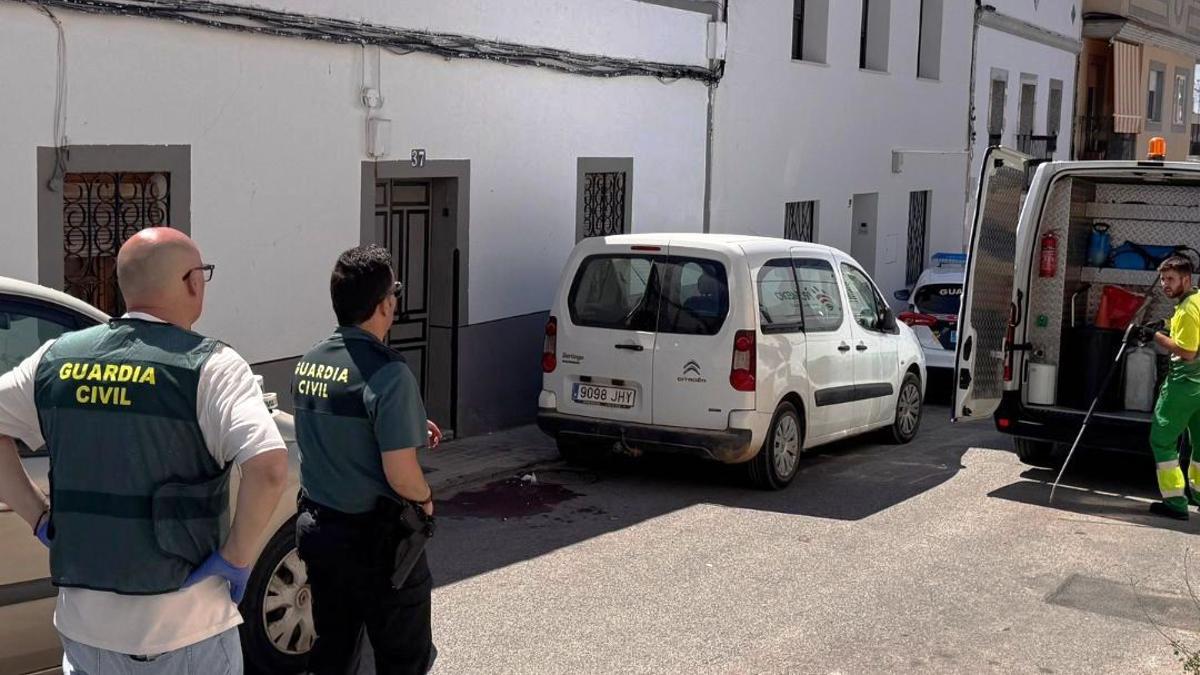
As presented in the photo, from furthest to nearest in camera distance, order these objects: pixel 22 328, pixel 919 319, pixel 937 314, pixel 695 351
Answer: pixel 937 314, pixel 919 319, pixel 695 351, pixel 22 328

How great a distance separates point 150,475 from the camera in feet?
11.2

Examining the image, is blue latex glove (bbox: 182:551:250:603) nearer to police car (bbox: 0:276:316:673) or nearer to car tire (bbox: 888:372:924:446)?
police car (bbox: 0:276:316:673)

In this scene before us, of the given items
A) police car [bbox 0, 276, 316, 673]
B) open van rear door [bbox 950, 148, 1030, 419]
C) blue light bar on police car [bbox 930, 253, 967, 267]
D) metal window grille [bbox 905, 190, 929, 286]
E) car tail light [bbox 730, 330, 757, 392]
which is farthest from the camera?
metal window grille [bbox 905, 190, 929, 286]

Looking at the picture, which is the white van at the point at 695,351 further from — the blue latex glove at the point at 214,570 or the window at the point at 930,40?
the window at the point at 930,40

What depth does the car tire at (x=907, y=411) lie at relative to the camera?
12695mm

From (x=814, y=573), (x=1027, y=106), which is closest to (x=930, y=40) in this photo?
(x=1027, y=106)

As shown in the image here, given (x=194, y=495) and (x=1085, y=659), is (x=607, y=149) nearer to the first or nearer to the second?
(x=1085, y=659)

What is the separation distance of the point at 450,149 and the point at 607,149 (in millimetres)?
2613

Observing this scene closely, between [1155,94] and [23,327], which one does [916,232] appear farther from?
[23,327]

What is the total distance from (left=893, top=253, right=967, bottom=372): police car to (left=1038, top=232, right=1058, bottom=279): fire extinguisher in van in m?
3.05

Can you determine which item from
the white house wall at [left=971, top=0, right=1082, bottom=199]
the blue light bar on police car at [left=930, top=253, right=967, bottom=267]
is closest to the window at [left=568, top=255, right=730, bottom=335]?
the blue light bar on police car at [left=930, top=253, right=967, bottom=267]

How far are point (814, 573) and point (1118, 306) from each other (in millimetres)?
5104

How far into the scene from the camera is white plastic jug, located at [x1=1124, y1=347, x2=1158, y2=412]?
11461 mm

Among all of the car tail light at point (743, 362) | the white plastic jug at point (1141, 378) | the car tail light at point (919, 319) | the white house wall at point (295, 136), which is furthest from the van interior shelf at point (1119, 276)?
the white house wall at point (295, 136)
